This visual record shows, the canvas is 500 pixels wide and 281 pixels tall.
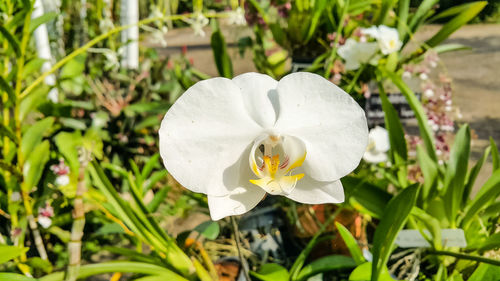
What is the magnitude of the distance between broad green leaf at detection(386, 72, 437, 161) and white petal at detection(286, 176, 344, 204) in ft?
1.41

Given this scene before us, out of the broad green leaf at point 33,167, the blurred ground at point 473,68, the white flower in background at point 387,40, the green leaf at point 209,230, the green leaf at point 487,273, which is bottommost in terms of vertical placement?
the blurred ground at point 473,68

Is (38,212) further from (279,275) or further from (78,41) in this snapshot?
(78,41)

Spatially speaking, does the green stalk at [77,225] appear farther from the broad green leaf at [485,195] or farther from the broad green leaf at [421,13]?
the broad green leaf at [421,13]

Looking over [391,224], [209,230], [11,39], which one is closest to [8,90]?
[11,39]

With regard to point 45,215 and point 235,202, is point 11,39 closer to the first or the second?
point 45,215

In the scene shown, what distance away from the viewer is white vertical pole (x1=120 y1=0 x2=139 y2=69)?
1.61m

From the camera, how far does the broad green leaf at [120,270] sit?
0.56m

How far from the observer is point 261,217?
1106 mm

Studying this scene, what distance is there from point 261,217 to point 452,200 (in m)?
0.51

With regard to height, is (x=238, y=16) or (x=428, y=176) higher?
(x=238, y=16)

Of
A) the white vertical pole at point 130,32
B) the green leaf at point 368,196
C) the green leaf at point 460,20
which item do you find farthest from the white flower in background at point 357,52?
the white vertical pole at point 130,32

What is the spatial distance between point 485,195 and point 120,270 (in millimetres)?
692

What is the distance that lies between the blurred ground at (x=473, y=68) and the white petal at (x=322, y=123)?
3.07 feet

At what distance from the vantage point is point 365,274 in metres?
0.63
